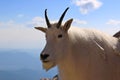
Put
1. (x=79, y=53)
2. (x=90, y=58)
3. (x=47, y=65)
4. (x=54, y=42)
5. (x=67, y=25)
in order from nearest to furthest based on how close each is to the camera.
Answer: (x=47, y=65) < (x=54, y=42) < (x=67, y=25) < (x=79, y=53) < (x=90, y=58)

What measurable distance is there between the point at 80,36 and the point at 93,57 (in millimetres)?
902

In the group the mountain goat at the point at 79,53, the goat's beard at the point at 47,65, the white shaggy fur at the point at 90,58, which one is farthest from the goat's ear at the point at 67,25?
the goat's beard at the point at 47,65

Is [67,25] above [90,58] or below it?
above

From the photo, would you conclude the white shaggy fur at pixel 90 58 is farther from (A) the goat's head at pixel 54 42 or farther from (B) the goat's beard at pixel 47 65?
(B) the goat's beard at pixel 47 65

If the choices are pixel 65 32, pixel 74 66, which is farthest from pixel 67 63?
pixel 65 32

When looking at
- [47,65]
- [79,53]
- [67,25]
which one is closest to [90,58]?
[79,53]

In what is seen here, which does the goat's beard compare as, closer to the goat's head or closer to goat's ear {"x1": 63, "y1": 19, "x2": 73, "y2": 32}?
the goat's head

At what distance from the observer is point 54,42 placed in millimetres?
12812

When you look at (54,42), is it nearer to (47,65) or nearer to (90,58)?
(47,65)

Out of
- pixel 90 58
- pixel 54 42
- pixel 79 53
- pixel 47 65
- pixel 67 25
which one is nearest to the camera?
pixel 47 65

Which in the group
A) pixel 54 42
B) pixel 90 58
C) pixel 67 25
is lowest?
pixel 90 58

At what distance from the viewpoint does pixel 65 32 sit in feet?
43.0

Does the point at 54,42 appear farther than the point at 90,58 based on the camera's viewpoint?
No

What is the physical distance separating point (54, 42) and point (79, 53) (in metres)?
1.04
